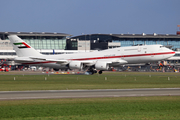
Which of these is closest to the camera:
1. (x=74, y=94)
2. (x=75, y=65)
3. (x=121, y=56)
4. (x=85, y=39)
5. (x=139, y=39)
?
(x=74, y=94)

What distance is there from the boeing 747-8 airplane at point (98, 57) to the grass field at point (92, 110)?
42.2m

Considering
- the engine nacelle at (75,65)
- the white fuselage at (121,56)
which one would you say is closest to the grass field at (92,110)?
the white fuselage at (121,56)

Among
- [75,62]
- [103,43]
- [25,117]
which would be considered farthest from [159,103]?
[103,43]

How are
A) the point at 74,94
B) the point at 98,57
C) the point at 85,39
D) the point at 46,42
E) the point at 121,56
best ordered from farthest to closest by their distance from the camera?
the point at 46,42 < the point at 85,39 < the point at 98,57 < the point at 121,56 < the point at 74,94

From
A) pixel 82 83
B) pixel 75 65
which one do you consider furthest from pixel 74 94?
pixel 75 65

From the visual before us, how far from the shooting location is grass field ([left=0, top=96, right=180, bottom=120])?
18172mm

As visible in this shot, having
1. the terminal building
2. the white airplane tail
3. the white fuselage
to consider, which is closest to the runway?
the white fuselage

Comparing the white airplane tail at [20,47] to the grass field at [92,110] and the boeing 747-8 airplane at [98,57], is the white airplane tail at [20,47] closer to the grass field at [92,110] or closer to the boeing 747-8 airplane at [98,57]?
the boeing 747-8 airplane at [98,57]

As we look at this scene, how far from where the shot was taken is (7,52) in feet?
446

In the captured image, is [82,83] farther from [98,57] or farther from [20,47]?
[20,47]

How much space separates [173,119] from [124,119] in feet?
9.83

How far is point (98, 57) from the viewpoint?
2817 inches

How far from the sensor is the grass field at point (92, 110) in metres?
18.2

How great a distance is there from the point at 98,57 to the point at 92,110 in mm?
51001
